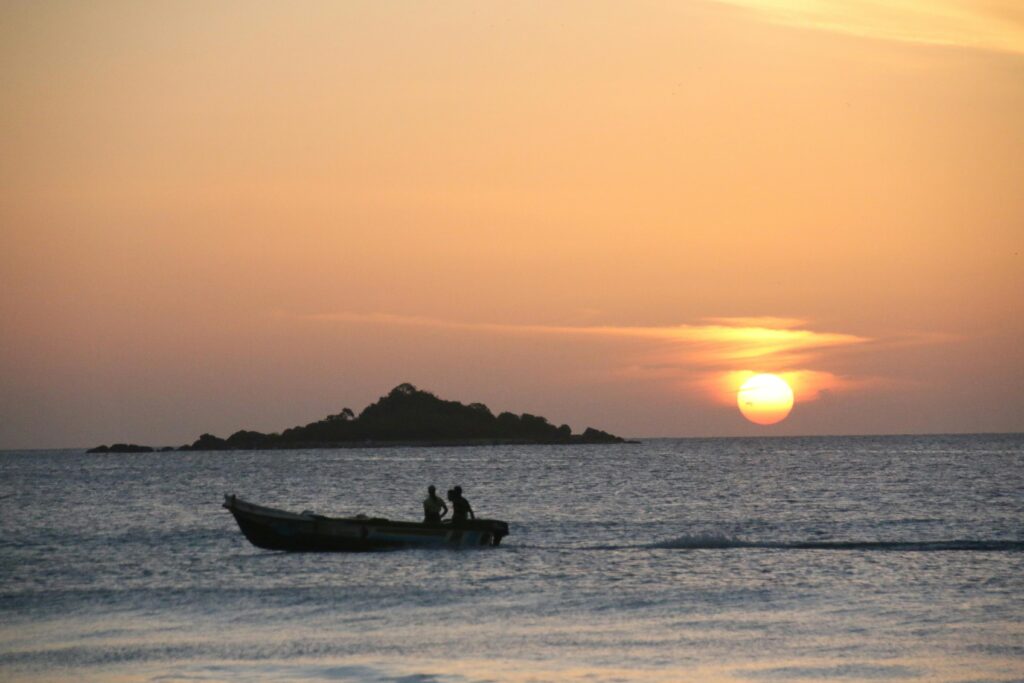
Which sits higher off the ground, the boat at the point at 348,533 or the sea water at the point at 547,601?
the boat at the point at 348,533

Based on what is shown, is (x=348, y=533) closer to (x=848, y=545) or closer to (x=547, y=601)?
(x=547, y=601)

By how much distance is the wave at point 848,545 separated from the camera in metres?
37.5

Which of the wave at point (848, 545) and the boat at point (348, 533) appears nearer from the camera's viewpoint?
the boat at point (348, 533)

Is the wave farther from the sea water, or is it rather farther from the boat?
the boat

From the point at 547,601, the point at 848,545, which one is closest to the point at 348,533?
the point at 547,601

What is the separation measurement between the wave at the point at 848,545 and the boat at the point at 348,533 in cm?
643

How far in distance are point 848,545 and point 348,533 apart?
15.2 metres

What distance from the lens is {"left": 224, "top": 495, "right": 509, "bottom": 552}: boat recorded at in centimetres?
3647

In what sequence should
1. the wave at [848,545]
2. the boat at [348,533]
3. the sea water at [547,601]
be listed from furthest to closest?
1. the wave at [848,545]
2. the boat at [348,533]
3. the sea water at [547,601]

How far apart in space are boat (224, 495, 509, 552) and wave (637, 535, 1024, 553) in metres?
6.43

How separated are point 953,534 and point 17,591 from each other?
3012cm

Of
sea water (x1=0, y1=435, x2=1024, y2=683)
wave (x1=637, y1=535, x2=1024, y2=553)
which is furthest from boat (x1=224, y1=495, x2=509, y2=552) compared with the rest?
wave (x1=637, y1=535, x2=1024, y2=553)

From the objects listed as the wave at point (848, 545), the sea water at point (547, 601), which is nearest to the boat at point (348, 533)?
the sea water at point (547, 601)

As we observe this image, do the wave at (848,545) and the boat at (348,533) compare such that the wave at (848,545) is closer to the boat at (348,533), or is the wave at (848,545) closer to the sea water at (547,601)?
the sea water at (547,601)
